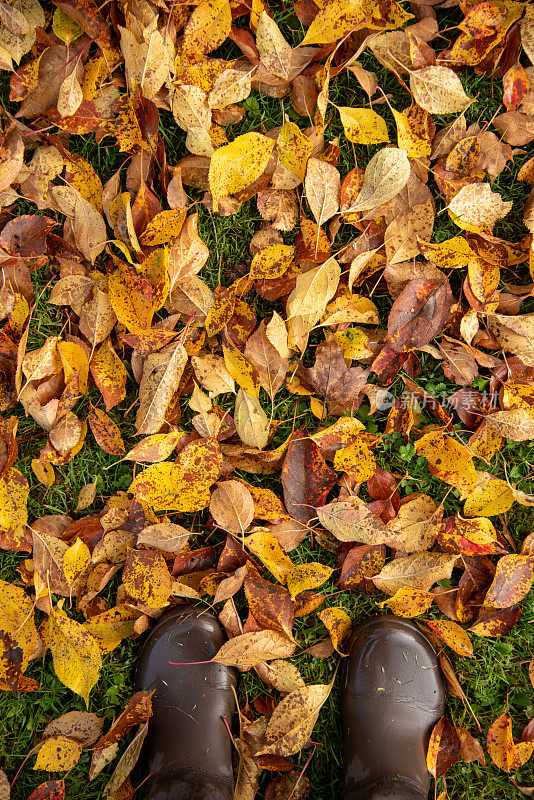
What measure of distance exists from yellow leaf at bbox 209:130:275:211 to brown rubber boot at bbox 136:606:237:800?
3.53 feet

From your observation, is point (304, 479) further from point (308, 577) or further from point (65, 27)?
point (65, 27)

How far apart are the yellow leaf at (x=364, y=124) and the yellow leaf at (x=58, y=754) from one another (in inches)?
66.8

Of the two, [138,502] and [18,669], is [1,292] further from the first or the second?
[18,669]

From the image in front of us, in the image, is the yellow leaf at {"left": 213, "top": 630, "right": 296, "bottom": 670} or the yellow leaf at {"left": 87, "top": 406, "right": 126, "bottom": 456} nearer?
the yellow leaf at {"left": 213, "top": 630, "right": 296, "bottom": 670}

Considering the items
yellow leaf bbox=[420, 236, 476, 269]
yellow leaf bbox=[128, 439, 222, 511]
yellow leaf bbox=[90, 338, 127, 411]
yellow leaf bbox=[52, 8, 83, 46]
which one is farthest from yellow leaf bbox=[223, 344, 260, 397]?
yellow leaf bbox=[52, 8, 83, 46]

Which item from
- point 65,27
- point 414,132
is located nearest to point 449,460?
point 414,132

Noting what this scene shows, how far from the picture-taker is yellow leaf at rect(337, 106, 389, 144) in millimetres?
1475

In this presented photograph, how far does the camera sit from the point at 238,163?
56.1 inches

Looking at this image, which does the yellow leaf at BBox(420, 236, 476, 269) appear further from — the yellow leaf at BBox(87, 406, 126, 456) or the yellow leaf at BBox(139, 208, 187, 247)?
the yellow leaf at BBox(87, 406, 126, 456)

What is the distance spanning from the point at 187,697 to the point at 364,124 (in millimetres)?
1528

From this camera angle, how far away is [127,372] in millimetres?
1518

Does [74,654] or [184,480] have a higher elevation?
[184,480]

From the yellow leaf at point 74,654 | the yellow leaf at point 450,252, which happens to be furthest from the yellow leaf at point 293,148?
the yellow leaf at point 74,654

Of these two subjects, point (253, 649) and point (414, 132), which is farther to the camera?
point (414, 132)
